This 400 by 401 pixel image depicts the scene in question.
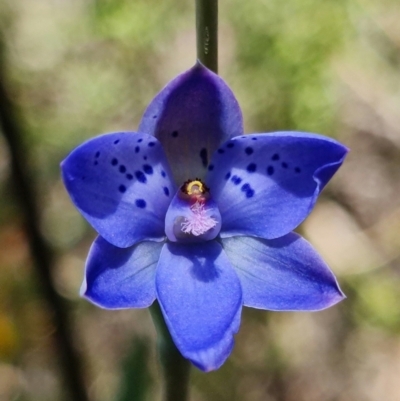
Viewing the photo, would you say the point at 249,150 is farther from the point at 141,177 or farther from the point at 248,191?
the point at 141,177

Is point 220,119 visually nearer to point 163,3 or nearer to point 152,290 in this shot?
point 152,290

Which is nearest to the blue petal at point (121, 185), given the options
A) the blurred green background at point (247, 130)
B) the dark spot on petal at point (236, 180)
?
the dark spot on petal at point (236, 180)

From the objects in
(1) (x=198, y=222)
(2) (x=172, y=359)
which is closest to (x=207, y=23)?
(1) (x=198, y=222)

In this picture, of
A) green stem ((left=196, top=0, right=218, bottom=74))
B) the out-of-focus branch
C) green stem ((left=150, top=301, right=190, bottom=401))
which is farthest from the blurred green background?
green stem ((left=196, top=0, right=218, bottom=74))

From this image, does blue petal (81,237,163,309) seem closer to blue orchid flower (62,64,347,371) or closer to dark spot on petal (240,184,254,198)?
blue orchid flower (62,64,347,371)

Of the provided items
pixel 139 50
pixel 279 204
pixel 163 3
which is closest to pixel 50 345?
pixel 139 50
